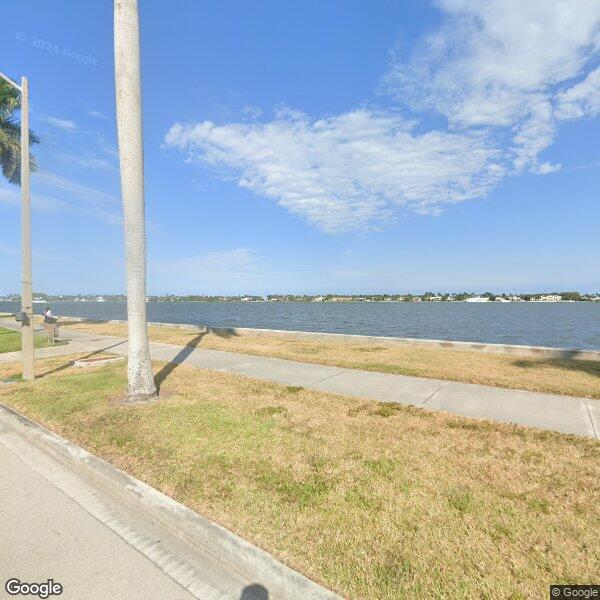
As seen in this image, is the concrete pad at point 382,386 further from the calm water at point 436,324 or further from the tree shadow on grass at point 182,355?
the calm water at point 436,324

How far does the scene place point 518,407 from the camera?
235 inches

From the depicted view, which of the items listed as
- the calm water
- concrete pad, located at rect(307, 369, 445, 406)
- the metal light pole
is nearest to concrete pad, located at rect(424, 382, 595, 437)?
concrete pad, located at rect(307, 369, 445, 406)

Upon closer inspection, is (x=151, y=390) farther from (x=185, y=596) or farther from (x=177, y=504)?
(x=185, y=596)

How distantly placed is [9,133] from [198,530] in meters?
27.4

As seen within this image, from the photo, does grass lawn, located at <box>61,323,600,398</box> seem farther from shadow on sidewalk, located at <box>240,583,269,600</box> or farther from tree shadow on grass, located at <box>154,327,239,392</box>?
shadow on sidewalk, located at <box>240,583,269,600</box>

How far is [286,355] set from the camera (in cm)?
1136

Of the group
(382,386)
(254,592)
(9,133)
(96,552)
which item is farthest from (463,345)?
(9,133)

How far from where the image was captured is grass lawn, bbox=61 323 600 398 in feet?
24.4

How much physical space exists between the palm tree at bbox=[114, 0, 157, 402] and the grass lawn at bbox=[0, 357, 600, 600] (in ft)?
6.24

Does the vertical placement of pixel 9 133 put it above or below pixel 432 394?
above

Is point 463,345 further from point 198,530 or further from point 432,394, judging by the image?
point 198,530

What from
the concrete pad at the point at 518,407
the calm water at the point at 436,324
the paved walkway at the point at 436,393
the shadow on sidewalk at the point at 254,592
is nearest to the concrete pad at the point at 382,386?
the paved walkway at the point at 436,393

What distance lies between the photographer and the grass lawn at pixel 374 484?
2574 mm

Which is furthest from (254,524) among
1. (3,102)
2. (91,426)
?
(3,102)
